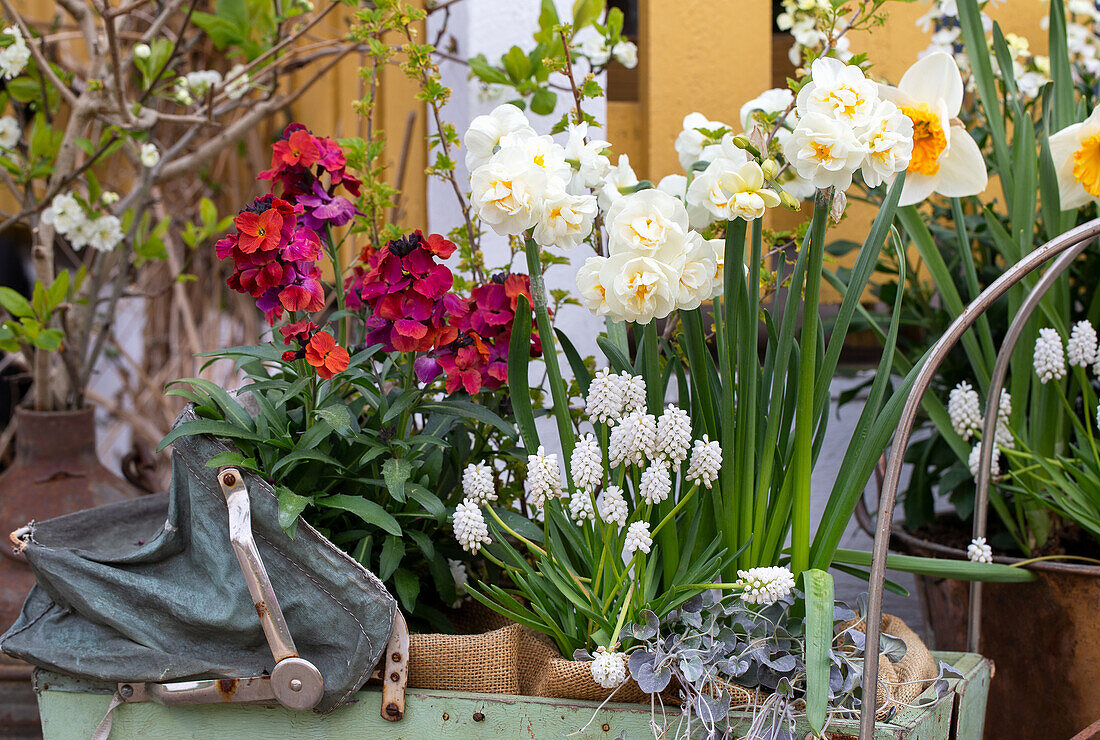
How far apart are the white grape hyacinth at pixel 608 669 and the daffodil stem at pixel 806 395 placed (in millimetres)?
277

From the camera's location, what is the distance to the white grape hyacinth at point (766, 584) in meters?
0.98

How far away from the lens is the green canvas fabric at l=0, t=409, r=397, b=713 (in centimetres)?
105

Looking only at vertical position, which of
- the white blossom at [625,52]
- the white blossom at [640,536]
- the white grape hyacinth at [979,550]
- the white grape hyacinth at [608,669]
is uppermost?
the white blossom at [625,52]

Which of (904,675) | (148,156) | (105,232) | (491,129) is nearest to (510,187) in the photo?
(491,129)

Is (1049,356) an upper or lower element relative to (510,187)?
lower

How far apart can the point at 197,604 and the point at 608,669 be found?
49 cm

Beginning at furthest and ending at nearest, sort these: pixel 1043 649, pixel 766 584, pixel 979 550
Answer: pixel 1043 649
pixel 979 550
pixel 766 584

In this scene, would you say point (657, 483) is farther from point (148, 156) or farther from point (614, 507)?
point (148, 156)

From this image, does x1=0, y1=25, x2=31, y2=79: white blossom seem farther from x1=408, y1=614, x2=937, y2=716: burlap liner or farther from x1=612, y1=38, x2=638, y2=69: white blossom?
x1=408, y1=614, x2=937, y2=716: burlap liner

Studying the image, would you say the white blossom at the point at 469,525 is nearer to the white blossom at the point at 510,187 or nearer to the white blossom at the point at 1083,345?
the white blossom at the point at 510,187

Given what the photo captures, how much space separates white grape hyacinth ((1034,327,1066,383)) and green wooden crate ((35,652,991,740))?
46cm

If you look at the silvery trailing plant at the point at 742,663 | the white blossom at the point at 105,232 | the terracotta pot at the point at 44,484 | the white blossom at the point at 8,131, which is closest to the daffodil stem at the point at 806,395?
the silvery trailing plant at the point at 742,663

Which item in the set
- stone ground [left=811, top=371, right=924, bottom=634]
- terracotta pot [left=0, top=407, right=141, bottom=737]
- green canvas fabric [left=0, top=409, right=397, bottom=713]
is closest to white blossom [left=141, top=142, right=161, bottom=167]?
terracotta pot [left=0, top=407, right=141, bottom=737]

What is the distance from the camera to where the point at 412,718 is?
1.06 m
